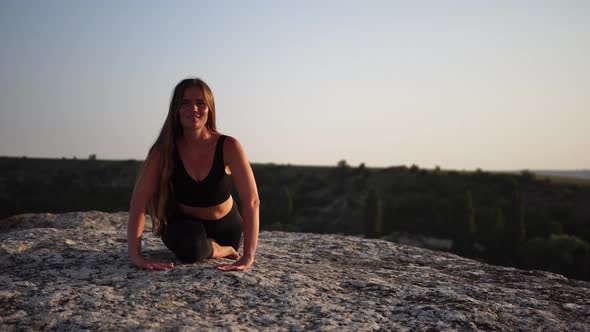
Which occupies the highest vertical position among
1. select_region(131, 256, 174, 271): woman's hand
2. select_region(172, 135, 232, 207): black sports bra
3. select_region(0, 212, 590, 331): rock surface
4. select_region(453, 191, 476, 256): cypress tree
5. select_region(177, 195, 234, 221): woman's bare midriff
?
select_region(172, 135, 232, 207): black sports bra

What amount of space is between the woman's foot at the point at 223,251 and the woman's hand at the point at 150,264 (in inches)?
20.8

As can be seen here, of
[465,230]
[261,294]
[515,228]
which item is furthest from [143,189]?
[465,230]

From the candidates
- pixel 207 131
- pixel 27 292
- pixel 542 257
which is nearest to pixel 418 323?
pixel 207 131

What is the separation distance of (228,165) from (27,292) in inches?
78.2

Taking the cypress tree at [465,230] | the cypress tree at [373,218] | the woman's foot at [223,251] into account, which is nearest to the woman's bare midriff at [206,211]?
the woman's foot at [223,251]

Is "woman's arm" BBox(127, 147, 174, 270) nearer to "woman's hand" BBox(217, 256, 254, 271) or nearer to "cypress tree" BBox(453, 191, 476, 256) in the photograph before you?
"woman's hand" BBox(217, 256, 254, 271)

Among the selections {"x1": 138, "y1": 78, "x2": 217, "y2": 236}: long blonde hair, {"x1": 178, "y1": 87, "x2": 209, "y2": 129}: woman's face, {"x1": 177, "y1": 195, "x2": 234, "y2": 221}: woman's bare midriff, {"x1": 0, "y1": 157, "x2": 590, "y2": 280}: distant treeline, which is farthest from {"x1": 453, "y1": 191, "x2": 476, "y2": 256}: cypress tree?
{"x1": 178, "y1": 87, "x2": 209, "y2": 129}: woman's face

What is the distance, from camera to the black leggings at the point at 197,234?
423cm

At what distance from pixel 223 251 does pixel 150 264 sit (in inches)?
31.4

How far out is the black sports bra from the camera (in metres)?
4.47

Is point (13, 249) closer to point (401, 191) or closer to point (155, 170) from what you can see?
point (155, 170)

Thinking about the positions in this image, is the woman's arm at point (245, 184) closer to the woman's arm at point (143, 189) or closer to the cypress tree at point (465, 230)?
the woman's arm at point (143, 189)

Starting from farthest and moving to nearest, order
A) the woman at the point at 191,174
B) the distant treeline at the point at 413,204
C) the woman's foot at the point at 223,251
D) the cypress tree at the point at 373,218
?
the cypress tree at the point at 373,218, the distant treeline at the point at 413,204, the woman's foot at the point at 223,251, the woman at the point at 191,174

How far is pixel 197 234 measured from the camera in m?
4.29
